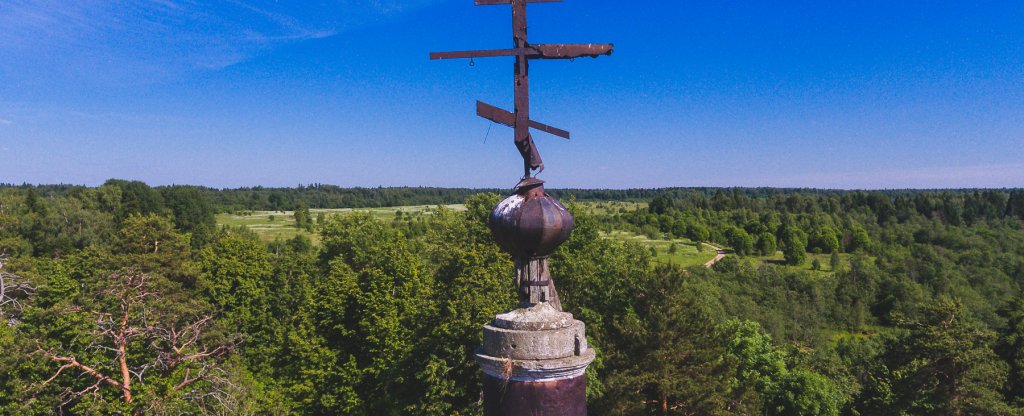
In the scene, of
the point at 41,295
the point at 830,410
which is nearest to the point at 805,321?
the point at 830,410

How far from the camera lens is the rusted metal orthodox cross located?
12.3 feet

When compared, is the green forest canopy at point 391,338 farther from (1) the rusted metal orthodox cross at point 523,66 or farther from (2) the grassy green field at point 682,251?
(2) the grassy green field at point 682,251

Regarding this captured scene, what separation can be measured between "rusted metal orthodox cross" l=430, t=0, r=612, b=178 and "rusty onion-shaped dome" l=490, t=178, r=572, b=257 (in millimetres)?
215

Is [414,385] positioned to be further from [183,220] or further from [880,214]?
[880,214]

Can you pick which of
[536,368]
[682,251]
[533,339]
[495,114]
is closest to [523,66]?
[495,114]

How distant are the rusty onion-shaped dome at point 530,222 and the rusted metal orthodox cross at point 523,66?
215mm

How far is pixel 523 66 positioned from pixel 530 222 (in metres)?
1.01

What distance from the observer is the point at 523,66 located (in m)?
3.76

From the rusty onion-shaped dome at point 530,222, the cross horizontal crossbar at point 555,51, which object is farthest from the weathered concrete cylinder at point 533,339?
the cross horizontal crossbar at point 555,51

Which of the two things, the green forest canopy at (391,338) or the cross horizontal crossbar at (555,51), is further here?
the green forest canopy at (391,338)

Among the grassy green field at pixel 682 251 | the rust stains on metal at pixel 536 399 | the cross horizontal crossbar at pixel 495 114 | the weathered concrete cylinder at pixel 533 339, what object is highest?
the cross horizontal crossbar at pixel 495 114

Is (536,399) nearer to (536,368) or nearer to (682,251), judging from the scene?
(536,368)

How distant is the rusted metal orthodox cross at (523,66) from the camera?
12.3 ft

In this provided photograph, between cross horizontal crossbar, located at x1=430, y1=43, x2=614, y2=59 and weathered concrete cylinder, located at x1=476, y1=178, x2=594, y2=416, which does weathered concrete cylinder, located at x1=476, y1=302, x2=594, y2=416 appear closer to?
weathered concrete cylinder, located at x1=476, y1=178, x2=594, y2=416
